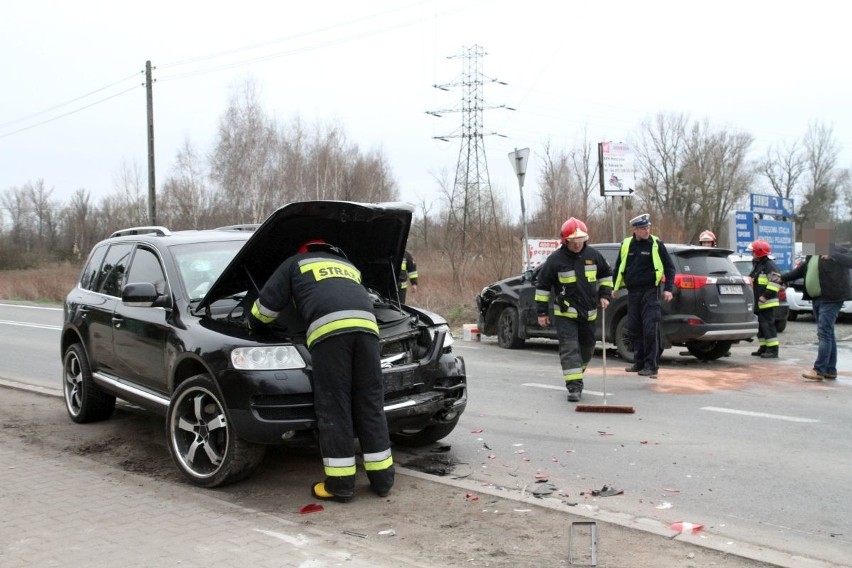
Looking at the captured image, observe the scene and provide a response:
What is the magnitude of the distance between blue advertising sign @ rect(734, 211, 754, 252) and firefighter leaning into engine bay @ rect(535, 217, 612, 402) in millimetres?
14141

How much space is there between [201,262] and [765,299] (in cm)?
910

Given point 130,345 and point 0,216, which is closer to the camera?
point 130,345

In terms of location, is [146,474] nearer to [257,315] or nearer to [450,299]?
[257,315]

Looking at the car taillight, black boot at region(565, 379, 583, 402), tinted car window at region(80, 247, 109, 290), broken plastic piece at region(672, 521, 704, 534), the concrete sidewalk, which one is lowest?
broken plastic piece at region(672, 521, 704, 534)

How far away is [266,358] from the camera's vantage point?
484cm

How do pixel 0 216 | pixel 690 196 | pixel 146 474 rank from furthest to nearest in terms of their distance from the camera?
pixel 0 216 < pixel 690 196 < pixel 146 474

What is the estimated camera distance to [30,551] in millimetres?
4012

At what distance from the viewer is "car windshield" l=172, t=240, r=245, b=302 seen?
5824mm

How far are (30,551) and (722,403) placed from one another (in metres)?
6.51

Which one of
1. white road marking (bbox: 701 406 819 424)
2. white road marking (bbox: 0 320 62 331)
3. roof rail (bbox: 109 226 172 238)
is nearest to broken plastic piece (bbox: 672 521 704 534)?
white road marking (bbox: 701 406 819 424)

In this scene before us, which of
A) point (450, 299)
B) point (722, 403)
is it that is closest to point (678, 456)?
point (722, 403)

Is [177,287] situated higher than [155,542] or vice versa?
[177,287]

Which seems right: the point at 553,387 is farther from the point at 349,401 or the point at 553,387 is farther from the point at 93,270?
the point at 93,270

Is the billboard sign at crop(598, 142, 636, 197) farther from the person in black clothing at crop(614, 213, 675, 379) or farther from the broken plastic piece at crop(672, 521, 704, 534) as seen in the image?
the broken plastic piece at crop(672, 521, 704, 534)
